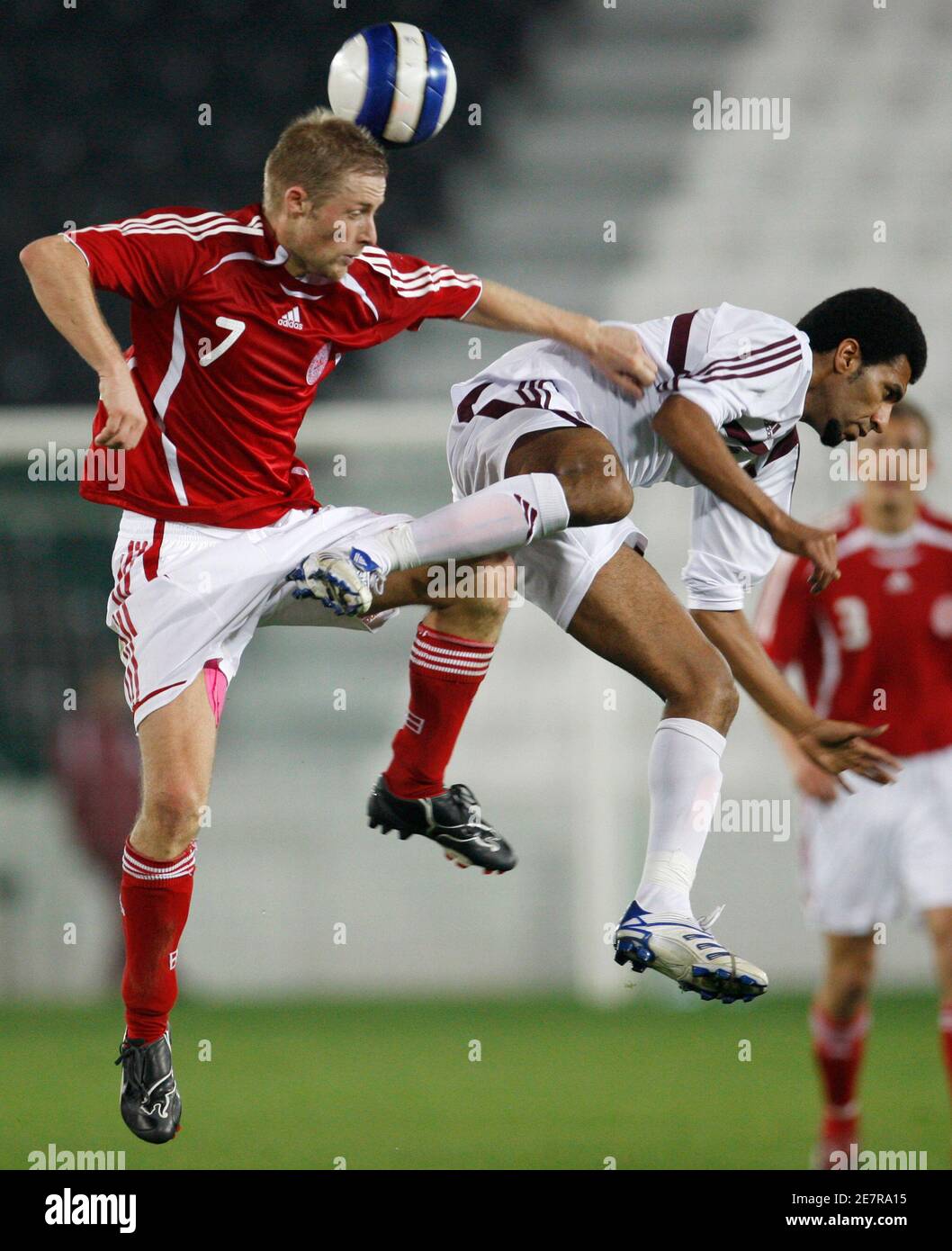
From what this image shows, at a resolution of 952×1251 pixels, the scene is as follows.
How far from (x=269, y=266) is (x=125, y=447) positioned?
2.44 ft

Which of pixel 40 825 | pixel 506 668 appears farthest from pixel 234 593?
pixel 506 668

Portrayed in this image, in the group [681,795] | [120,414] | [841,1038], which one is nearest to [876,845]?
[841,1038]

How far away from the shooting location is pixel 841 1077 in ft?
17.8

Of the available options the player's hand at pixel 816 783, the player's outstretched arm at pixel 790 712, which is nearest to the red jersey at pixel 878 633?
the player's hand at pixel 816 783

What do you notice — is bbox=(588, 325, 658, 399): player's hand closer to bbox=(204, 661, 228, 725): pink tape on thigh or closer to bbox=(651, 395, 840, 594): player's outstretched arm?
bbox=(651, 395, 840, 594): player's outstretched arm

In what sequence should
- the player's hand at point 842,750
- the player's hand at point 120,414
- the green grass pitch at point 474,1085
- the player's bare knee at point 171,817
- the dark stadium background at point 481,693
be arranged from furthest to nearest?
the dark stadium background at point 481,693, the green grass pitch at point 474,1085, the player's hand at point 842,750, the player's bare knee at point 171,817, the player's hand at point 120,414

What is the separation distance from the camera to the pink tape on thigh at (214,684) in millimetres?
3939

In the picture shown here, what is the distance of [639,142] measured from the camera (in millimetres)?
10602

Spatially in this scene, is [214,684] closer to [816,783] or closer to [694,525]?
[694,525]

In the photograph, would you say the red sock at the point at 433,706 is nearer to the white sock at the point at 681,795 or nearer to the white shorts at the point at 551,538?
the white shorts at the point at 551,538

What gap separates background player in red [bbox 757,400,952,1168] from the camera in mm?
5477

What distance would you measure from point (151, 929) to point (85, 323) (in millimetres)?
1391

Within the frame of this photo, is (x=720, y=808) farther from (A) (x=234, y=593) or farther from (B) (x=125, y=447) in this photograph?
(B) (x=125, y=447)

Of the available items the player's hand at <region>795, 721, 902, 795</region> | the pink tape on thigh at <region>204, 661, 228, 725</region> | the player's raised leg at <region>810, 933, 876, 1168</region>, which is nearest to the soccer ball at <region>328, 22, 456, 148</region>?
the pink tape on thigh at <region>204, 661, 228, 725</region>
